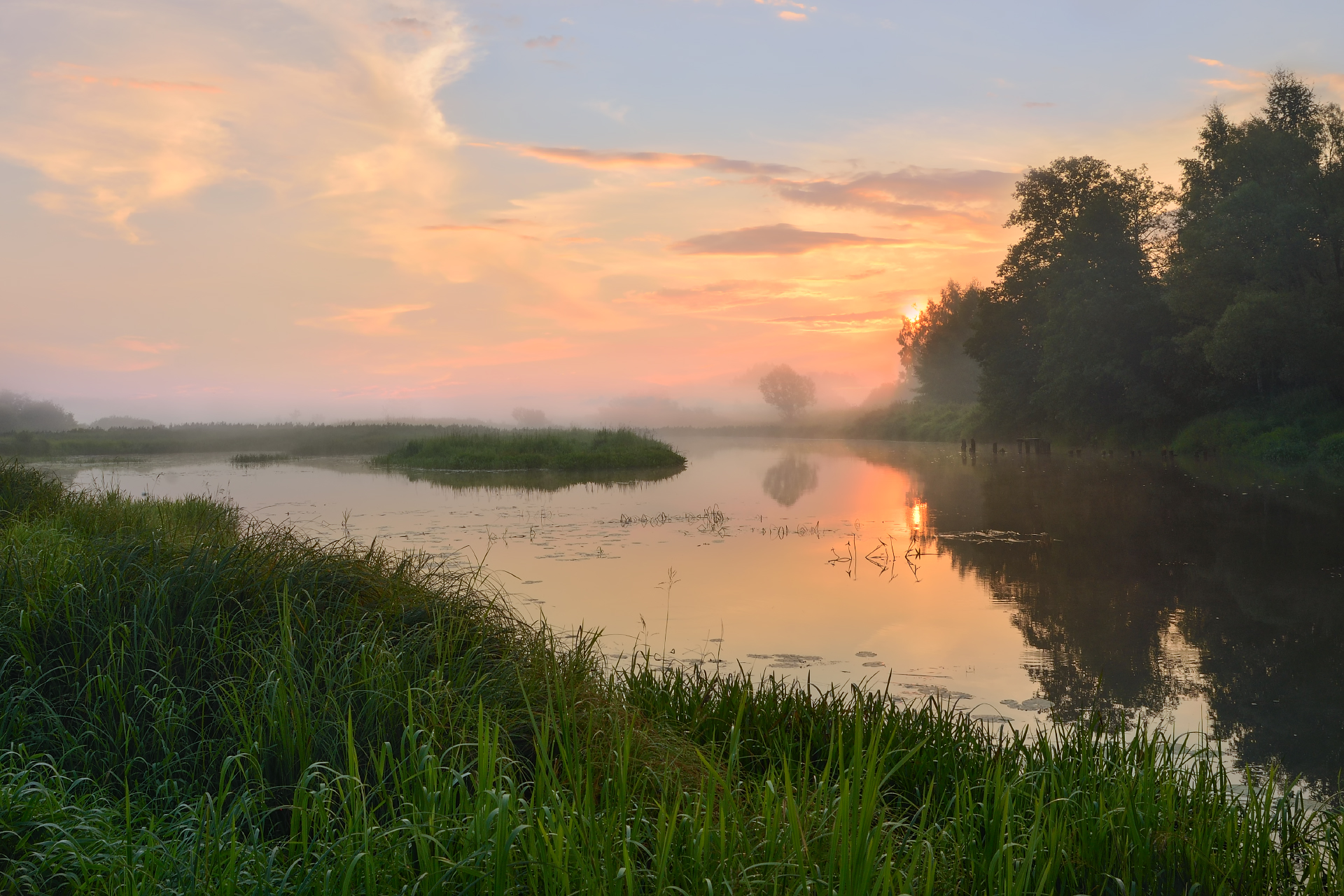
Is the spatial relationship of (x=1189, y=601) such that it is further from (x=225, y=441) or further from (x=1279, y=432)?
(x=225, y=441)

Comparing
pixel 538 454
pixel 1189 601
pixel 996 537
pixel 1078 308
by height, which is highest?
pixel 1078 308

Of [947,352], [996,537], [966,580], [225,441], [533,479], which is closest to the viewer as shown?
[966,580]

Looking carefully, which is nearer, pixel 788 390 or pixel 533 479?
pixel 533 479

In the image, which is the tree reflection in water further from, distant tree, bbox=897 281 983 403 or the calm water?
distant tree, bbox=897 281 983 403


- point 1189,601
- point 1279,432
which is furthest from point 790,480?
point 1189,601

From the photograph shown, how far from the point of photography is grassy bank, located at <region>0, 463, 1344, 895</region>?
10.9ft

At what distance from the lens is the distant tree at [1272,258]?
32281mm

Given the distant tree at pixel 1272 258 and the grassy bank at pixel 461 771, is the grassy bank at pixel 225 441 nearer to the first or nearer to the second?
the distant tree at pixel 1272 258

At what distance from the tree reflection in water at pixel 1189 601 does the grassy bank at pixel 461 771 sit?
1.40m

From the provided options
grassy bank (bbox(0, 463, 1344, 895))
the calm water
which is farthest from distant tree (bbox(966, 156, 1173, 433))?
grassy bank (bbox(0, 463, 1344, 895))

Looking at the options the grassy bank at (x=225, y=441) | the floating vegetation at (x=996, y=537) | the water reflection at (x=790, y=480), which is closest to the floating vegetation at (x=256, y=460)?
the grassy bank at (x=225, y=441)

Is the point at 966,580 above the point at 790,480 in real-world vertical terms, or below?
below

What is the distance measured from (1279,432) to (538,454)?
92.3ft

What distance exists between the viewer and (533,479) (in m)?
30.1
